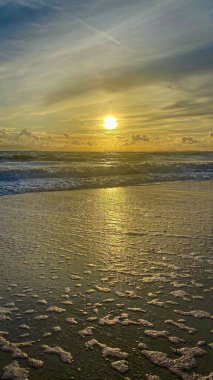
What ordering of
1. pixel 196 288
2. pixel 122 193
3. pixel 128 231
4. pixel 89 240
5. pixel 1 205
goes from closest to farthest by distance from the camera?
pixel 196 288 < pixel 89 240 < pixel 128 231 < pixel 1 205 < pixel 122 193

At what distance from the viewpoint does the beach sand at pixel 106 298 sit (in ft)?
10.8

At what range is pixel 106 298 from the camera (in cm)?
457

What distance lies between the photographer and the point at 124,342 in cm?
360

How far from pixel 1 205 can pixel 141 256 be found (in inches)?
255

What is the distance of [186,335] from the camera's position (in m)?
3.70

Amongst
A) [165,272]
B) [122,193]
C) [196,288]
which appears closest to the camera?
[196,288]

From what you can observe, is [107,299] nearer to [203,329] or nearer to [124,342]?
[124,342]

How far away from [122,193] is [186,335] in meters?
11.0

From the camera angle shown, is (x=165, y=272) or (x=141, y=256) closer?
(x=165, y=272)

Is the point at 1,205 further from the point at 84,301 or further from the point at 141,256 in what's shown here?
the point at 84,301

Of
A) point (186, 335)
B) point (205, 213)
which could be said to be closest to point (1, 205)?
point (205, 213)

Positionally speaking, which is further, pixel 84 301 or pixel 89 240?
pixel 89 240

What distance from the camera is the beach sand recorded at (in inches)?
130

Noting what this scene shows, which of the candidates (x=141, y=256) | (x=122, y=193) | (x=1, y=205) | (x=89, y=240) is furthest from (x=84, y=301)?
(x=122, y=193)
